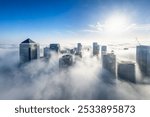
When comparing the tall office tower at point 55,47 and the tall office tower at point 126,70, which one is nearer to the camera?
the tall office tower at point 126,70

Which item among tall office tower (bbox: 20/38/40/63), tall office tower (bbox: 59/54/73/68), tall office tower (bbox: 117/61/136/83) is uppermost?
tall office tower (bbox: 20/38/40/63)

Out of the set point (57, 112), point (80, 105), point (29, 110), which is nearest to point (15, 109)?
point (29, 110)

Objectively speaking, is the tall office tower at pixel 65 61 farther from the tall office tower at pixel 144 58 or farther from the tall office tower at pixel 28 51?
the tall office tower at pixel 144 58

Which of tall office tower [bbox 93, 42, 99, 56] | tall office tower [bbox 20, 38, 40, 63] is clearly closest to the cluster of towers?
tall office tower [bbox 20, 38, 40, 63]

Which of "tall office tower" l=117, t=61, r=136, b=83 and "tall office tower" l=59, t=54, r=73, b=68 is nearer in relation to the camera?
"tall office tower" l=59, t=54, r=73, b=68

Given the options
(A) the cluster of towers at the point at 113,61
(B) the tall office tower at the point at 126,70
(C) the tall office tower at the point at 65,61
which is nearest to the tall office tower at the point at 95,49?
(A) the cluster of towers at the point at 113,61

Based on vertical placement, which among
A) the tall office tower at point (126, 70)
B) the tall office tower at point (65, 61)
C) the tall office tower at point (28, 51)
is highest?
the tall office tower at point (28, 51)

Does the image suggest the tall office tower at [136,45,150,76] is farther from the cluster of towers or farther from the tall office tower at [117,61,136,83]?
the tall office tower at [117,61,136,83]
